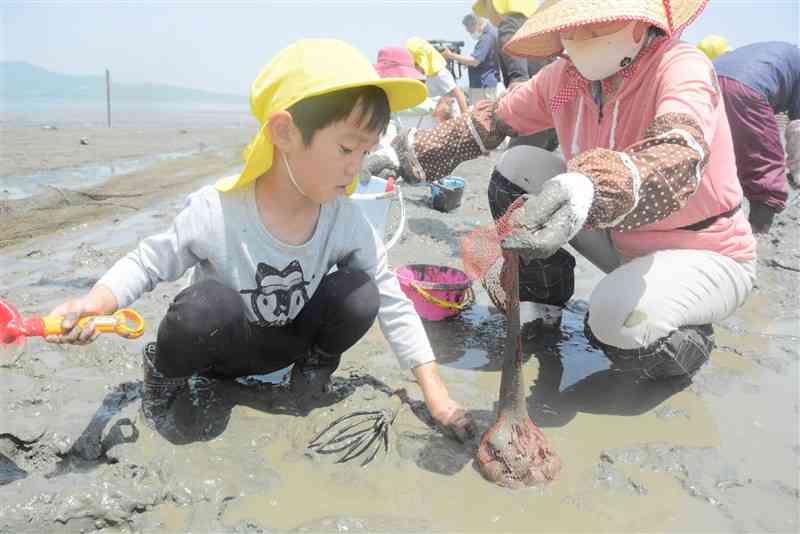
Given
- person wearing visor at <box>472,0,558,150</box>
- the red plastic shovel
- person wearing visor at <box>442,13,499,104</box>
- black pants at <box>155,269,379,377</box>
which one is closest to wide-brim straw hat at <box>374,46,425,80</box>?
person wearing visor at <box>472,0,558,150</box>

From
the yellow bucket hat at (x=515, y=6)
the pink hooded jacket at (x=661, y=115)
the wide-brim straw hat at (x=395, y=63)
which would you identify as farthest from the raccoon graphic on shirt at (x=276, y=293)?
the yellow bucket hat at (x=515, y=6)

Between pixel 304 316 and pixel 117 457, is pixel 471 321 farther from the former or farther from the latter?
pixel 117 457

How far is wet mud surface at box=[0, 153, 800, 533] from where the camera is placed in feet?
5.48

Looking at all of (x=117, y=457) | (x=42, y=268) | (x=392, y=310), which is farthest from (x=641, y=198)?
(x=42, y=268)

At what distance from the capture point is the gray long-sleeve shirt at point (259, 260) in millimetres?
1906

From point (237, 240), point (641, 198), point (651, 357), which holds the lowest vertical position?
point (651, 357)

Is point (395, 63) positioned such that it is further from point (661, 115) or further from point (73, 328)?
point (73, 328)

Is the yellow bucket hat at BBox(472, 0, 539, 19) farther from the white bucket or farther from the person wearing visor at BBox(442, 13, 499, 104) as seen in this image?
the white bucket

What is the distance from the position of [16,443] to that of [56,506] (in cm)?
42

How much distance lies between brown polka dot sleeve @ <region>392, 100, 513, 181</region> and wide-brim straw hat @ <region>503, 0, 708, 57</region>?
42 centimetres

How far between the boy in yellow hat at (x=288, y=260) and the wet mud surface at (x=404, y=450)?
0.15 meters

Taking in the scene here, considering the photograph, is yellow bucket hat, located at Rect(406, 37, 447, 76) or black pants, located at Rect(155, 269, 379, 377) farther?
yellow bucket hat, located at Rect(406, 37, 447, 76)

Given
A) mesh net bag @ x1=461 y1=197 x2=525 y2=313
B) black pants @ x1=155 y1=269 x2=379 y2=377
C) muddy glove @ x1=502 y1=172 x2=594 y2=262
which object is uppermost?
muddy glove @ x1=502 y1=172 x2=594 y2=262

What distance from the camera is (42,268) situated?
12.4ft
